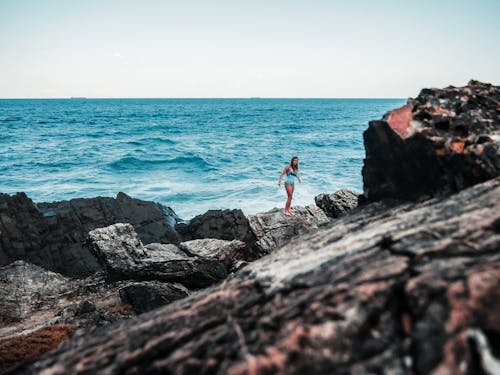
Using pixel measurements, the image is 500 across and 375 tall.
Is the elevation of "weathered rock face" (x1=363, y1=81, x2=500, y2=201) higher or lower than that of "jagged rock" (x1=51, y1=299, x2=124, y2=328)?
higher

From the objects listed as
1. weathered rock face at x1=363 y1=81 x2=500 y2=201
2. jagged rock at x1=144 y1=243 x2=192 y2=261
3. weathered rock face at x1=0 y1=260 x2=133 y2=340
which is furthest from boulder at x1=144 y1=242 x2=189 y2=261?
weathered rock face at x1=363 y1=81 x2=500 y2=201

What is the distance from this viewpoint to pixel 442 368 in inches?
85.0

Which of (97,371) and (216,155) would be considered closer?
(97,371)

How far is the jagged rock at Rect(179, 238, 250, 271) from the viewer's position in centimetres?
1090

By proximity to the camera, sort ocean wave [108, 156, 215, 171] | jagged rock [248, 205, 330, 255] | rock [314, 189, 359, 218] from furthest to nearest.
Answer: ocean wave [108, 156, 215, 171] → rock [314, 189, 359, 218] → jagged rock [248, 205, 330, 255]

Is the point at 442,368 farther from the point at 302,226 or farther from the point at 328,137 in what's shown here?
the point at 328,137

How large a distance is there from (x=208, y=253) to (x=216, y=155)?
96.9ft

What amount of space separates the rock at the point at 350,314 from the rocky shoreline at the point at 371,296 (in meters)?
0.01

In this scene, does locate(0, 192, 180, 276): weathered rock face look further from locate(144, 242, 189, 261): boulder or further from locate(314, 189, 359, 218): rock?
locate(314, 189, 359, 218): rock

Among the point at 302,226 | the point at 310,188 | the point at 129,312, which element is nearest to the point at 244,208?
the point at 310,188

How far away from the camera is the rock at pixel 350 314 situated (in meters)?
2.35

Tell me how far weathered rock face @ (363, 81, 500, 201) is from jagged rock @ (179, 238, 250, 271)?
19.5 ft

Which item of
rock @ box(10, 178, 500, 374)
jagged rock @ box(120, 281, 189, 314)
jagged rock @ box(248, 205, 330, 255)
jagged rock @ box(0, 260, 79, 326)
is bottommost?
jagged rock @ box(0, 260, 79, 326)

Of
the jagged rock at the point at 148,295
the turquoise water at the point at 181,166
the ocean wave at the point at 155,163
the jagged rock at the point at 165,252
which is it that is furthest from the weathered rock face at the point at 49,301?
the ocean wave at the point at 155,163
